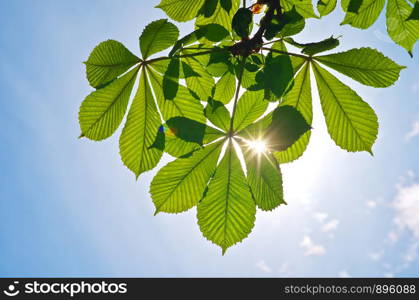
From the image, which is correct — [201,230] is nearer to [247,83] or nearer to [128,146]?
[128,146]

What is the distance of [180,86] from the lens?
1557 mm

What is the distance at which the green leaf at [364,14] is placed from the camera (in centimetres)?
189

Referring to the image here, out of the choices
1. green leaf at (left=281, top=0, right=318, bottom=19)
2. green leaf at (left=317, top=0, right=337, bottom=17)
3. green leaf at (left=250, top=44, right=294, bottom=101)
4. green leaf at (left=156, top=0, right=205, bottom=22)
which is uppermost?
green leaf at (left=317, top=0, right=337, bottom=17)

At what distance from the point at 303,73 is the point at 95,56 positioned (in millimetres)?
980

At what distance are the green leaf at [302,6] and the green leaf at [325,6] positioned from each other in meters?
0.06

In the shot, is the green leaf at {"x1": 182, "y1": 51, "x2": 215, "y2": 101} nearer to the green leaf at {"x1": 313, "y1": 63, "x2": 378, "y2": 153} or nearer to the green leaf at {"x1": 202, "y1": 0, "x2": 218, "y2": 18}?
the green leaf at {"x1": 202, "y1": 0, "x2": 218, "y2": 18}

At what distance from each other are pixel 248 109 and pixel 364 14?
3.02 ft

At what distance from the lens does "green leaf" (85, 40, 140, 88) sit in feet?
5.14

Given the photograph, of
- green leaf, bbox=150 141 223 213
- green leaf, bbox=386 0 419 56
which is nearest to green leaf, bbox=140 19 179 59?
green leaf, bbox=150 141 223 213

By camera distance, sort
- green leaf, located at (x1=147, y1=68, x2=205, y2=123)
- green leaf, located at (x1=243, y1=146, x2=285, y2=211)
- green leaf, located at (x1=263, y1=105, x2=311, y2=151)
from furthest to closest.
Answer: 1. green leaf, located at (x1=147, y1=68, x2=205, y2=123)
2. green leaf, located at (x1=243, y1=146, x2=285, y2=211)
3. green leaf, located at (x1=263, y1=105, x2=311, y2=151)

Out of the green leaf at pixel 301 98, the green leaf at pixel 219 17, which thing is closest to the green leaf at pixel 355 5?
the green leaf at pixel 301 98

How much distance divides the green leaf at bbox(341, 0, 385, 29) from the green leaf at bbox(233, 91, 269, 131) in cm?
74

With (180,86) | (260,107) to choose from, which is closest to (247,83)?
(260,107)

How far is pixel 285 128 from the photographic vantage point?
136 cm
